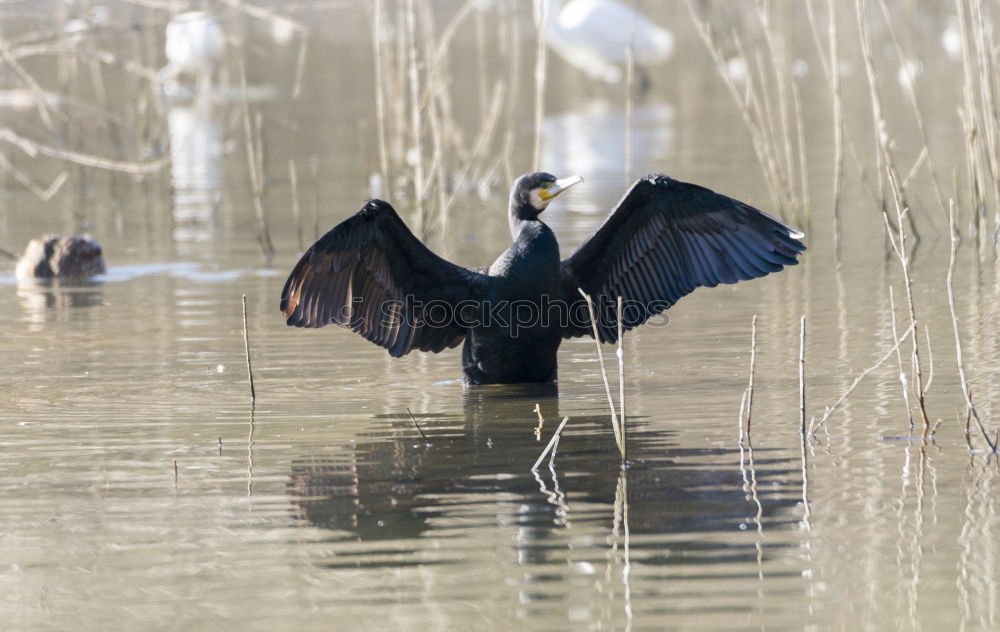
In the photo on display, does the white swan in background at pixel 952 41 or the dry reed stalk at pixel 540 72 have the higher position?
the white swan in background at pixel 952 41

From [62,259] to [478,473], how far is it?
6716 millimetres

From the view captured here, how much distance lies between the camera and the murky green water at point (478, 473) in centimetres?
434

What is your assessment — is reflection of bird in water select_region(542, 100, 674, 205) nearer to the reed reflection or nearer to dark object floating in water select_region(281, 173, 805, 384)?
the reed reflection

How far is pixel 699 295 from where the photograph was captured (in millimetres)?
10281

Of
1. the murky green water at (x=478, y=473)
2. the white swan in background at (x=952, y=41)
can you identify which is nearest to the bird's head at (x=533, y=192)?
the murky green water at (x=478, y=473)

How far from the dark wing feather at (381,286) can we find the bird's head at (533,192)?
0.41m

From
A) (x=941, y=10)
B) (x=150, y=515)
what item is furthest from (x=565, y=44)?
(x=150, y=515)

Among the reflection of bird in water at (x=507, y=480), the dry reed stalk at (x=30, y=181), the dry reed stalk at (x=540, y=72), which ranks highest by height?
the dry reed stalk at (x=540, y=72)

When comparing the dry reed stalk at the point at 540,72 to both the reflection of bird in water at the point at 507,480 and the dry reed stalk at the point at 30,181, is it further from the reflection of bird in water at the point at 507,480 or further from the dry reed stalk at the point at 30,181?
the reflection of bird in water at the point at 507,480

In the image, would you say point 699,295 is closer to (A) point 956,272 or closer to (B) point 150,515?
(A) point 956,272

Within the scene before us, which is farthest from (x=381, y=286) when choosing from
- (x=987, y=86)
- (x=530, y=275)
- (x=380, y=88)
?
(x=380, y=88)

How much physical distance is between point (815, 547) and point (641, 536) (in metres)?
0.56

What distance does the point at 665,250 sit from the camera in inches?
296

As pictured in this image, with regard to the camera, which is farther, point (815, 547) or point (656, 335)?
point (656, 335)
